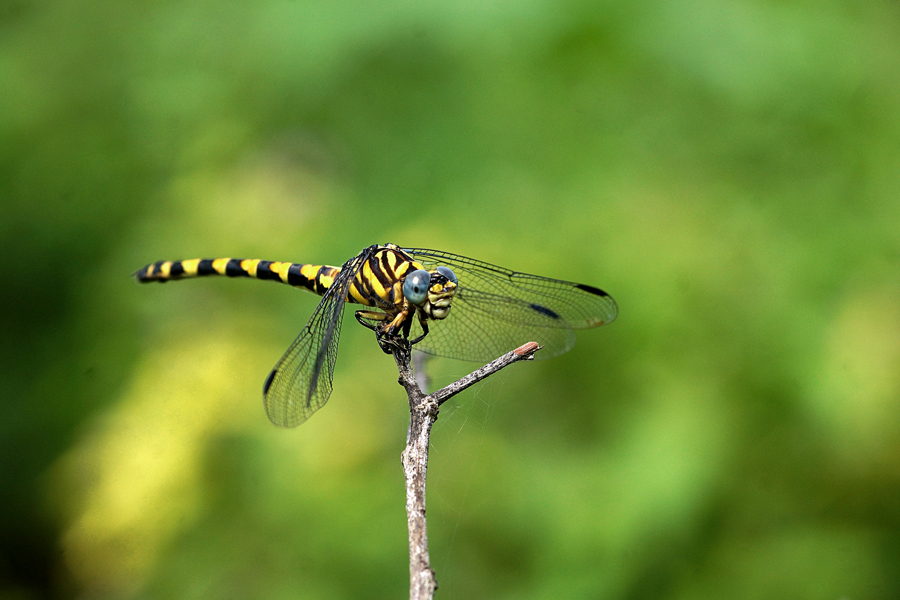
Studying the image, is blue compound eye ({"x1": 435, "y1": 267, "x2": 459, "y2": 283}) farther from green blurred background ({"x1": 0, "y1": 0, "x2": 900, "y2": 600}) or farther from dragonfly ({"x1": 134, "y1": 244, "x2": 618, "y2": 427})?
green blurred background ({"x1": 0, "y1": 0, "x2": 900, "y2": 600})

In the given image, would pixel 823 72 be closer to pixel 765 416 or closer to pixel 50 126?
pixel 765 416

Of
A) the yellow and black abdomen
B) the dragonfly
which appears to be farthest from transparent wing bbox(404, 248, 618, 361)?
the yellow and black abdomen

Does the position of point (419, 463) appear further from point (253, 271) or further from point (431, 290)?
point (253, 271)

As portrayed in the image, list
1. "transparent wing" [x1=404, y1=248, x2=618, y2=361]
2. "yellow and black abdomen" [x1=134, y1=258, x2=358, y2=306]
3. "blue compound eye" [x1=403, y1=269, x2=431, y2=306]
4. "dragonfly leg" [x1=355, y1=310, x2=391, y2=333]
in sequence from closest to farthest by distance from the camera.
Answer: "blue compound eye" [x1=403, y1=269, x2=431, y2=306], "dragonfly leg" [x1=355, y1=310, x2=391, y2=333], "transparent wing" [x1=404, y1=248, x2=618, y2=361], "yellow and black abdomen" [x1=134, y1=258, x2=358, y2=306]

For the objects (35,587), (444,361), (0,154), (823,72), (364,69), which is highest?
(823,72)

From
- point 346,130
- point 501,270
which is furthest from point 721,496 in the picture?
point 346,130
